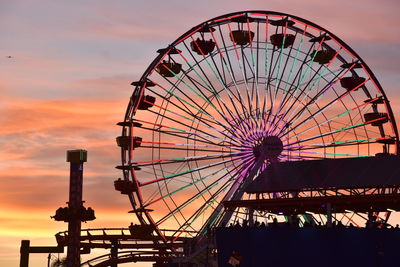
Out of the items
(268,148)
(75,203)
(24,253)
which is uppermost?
(75,203)

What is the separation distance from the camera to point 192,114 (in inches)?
3164

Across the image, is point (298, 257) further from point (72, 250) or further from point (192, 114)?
point (72, 250)

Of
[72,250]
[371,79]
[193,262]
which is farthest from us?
[72,250]

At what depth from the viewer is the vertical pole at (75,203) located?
10375cm

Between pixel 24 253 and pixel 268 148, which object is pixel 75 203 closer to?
pixel 24 253

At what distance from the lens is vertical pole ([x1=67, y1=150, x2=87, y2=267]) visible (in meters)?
104

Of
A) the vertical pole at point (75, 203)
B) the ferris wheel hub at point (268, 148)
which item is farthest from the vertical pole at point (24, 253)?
the ferris wheel hub at point (268, 148)

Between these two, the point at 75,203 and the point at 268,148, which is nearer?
the point at 268,148

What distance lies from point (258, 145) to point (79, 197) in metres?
32.0

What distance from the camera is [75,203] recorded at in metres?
106

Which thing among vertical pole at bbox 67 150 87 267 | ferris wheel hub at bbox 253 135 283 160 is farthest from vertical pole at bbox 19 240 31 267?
ferris wheel hub at bbox 253 135 283 160

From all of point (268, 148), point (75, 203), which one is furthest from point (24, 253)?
point (268, 148)

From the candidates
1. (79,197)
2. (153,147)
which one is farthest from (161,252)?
(79,197)

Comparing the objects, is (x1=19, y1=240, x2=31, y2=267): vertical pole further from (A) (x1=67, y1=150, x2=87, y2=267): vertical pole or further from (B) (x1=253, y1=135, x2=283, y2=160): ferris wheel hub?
(B) (x1=253, y1=135, x2=283, y2=160): ferris wheel hub
